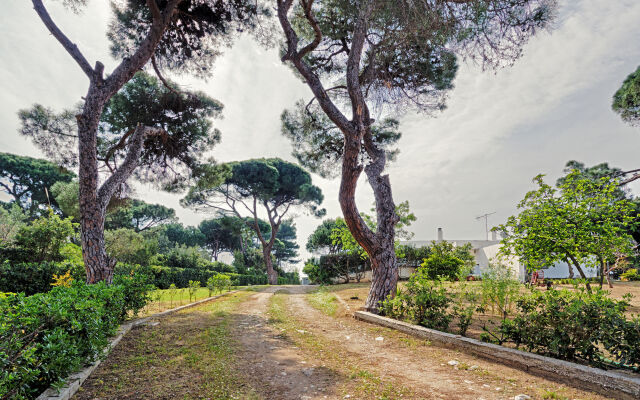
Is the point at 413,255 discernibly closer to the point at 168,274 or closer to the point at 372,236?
the point at 372,236

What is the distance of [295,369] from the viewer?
338cm

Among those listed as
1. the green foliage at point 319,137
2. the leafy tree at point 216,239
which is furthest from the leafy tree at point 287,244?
the green foliage at point 319,137

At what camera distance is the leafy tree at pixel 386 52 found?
653 centimetres

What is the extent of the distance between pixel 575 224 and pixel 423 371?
351 centimetres

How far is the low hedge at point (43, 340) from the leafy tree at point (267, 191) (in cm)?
1860

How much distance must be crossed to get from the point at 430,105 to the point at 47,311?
950 centimetres

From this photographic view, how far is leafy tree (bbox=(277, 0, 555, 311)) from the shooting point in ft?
21.4

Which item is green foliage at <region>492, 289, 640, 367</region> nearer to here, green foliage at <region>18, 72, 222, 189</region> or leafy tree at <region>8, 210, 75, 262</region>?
green foliage at <region>18, 72, 222, 189</region>

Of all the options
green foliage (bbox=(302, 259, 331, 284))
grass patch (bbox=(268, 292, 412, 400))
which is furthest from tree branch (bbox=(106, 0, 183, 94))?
green foliage (bbox=(302, 259, 331, 284))

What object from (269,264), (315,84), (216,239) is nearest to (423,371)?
(315,84)

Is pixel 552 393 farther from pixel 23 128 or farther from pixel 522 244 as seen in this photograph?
pixel 23 128

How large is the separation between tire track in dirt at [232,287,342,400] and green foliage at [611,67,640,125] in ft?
43.0

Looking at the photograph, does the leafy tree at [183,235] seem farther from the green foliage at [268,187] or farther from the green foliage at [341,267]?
the green foliage at [341,267]

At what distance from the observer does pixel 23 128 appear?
839 cm
